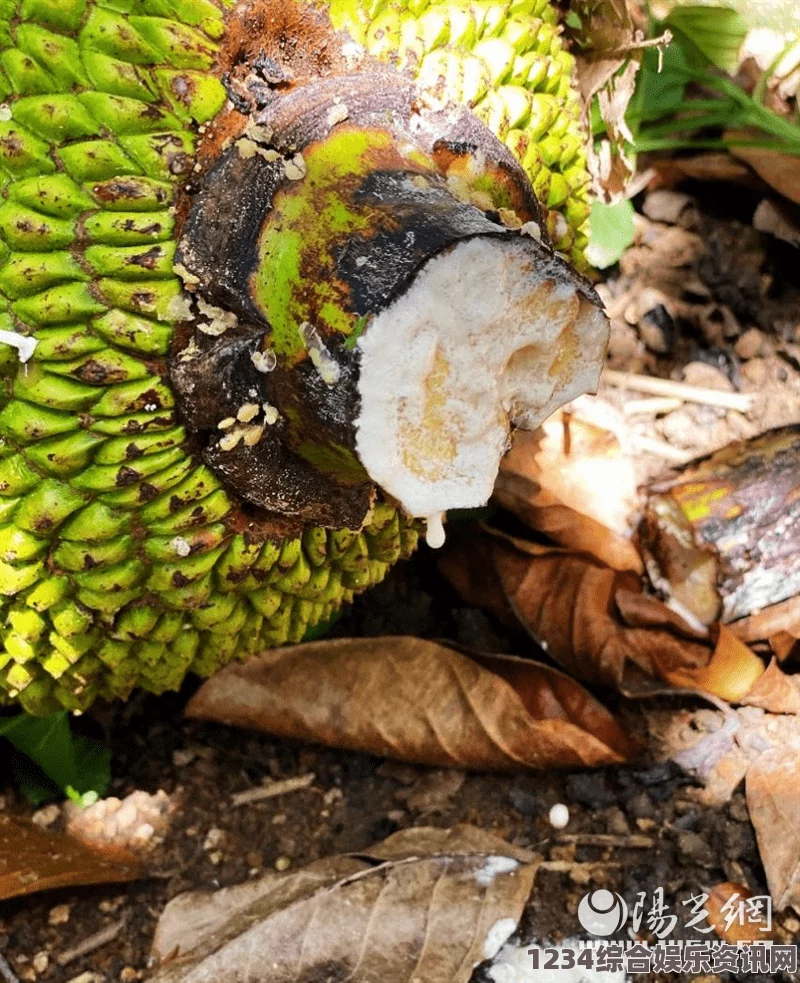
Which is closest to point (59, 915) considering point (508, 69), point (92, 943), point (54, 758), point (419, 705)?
point (92, 943)

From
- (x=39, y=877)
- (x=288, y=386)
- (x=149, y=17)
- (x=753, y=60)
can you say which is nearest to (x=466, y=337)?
(x=288, y=386)

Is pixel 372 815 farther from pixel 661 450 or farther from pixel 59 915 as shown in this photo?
pixel 661 450

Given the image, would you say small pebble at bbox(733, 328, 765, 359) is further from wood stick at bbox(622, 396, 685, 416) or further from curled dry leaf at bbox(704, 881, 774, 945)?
curled dry leaf at bbox(704, 881, 774, 945)

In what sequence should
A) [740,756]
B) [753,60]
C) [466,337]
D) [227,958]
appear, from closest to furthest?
[466,337] → [227,958] → [740,756] → [753,60]

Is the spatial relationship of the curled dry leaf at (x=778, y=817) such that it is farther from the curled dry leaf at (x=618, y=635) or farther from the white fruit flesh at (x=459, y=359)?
the white fruit flesh at (x=459, y=359)

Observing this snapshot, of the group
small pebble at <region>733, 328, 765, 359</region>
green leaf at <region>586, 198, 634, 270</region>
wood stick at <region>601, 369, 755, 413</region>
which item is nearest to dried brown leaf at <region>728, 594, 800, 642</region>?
wood stick at <region>601, 369, 755, 413</region>

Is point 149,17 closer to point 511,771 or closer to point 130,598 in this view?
point 130,598
